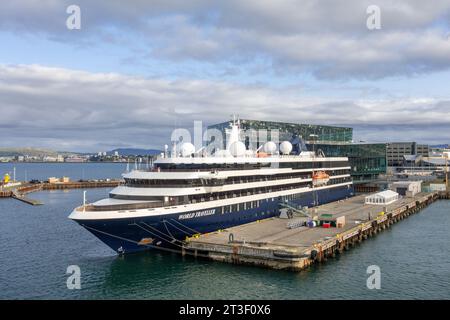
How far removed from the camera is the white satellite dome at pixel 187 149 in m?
51.6

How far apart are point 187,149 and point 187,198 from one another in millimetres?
9566

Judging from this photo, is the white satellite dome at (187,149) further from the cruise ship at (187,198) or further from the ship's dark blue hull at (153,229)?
the ship's dark blue hull at (153,229)

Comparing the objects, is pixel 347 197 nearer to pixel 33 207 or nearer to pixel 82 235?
pixel 82 235

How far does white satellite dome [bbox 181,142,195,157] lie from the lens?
51.6 metres

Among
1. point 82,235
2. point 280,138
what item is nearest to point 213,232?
point 82,235

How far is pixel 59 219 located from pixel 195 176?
3695cm

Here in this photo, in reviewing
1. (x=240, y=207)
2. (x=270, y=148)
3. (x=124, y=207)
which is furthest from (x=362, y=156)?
(x=124, y=207)

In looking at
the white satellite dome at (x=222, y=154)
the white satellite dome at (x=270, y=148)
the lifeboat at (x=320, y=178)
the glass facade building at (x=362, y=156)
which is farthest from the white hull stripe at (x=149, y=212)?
the glass facade building at (x=362, y=156)

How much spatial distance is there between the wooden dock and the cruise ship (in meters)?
1.95

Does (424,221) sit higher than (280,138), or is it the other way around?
(280,138)

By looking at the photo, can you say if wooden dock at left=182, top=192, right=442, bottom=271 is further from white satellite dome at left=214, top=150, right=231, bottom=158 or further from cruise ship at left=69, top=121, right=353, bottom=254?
white satellite dome at left=214, top=150, right=231, bottom=158

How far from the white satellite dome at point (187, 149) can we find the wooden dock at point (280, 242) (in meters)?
10.6

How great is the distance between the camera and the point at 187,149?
170ft
